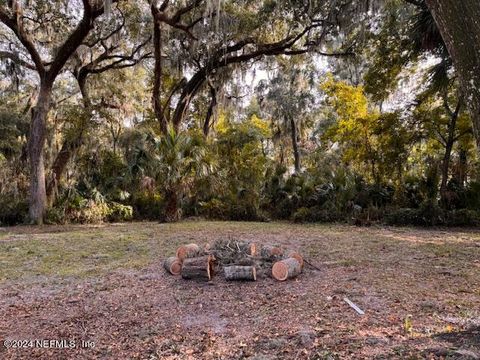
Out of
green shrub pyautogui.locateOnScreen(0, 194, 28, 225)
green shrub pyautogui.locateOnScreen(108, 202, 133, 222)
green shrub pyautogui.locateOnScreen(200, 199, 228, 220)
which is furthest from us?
green shrub pyautogui.locateOnScreen(200, 199, 228, 220)

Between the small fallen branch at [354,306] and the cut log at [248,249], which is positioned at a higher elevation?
the cut log at [248,249]

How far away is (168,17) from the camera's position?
9305 mm

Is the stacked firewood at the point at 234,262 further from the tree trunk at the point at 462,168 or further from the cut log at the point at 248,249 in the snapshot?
the tree trunk at the point at 462,168

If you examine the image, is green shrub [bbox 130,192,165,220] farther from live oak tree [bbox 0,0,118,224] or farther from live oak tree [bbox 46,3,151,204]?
live oak tree [bbox 0,0,118,224]

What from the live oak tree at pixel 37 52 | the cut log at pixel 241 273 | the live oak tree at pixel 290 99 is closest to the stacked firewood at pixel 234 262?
the cut log at pixel 241 273

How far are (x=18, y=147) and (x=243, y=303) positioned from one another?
36.1ft

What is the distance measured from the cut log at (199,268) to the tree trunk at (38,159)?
7.16 metres

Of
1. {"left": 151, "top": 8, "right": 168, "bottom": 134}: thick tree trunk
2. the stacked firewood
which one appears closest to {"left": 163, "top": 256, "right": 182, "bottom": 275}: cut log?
the stacked firewood

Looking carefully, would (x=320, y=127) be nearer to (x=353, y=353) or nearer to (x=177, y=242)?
(x=177, y=242)

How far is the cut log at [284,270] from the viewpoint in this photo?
395 centimetres

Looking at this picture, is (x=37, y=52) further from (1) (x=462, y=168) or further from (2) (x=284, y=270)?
(1) (x=462, y=168)

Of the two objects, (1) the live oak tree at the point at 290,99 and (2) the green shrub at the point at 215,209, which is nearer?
(2) the green shrub at the point at 215,209

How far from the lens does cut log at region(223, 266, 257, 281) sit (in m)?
3.96

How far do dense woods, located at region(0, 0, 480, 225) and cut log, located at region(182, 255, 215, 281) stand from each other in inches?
208
